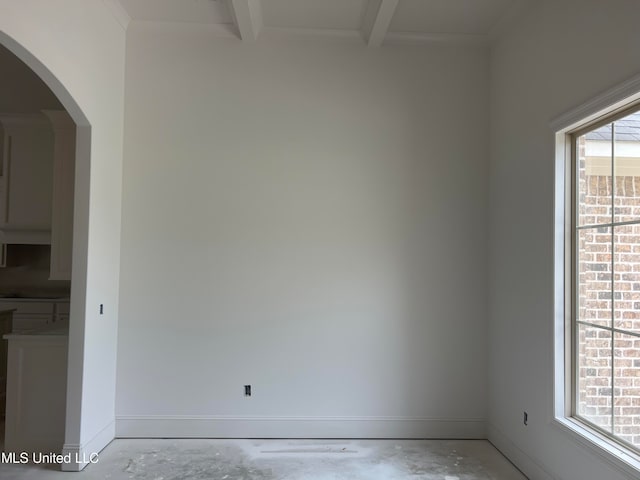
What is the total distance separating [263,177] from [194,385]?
5.79 feet

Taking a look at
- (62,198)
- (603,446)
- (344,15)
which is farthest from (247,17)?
(603,446)

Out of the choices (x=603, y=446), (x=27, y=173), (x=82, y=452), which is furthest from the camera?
(x=27, y=173)

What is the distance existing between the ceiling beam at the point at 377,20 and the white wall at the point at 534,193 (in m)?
0.95

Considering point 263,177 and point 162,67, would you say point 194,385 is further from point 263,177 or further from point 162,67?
point 162,67

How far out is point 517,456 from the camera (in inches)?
124

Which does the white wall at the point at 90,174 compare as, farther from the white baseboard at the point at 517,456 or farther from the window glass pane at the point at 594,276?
the window glass pane at the point at 594,276

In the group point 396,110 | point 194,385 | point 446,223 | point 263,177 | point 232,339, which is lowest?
point 194,385

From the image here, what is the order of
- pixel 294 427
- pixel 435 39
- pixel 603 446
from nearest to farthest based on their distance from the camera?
pixel 603 446 → pixel 294 427 → pixel 435 39

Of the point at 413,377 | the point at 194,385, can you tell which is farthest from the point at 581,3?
the point at 194,385

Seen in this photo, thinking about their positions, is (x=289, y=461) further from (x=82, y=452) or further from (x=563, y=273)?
(x=563, y=273)

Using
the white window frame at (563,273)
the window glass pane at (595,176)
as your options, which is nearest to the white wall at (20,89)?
the white window frame at (563,273)

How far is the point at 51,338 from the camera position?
3.17 m

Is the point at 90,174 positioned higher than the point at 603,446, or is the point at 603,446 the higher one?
the point at 90,174

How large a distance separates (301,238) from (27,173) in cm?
306
